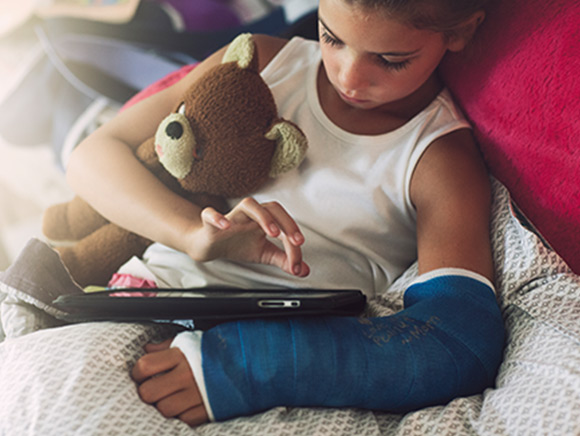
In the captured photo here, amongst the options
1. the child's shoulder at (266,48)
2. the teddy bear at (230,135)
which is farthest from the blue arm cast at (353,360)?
the child's shoulder at (266,48)

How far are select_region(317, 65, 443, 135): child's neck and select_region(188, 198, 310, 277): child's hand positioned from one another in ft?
0.70

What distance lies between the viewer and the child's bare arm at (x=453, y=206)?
70cm

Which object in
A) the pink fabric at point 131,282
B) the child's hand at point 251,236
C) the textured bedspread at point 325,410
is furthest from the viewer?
the pink fabric at point 131,282

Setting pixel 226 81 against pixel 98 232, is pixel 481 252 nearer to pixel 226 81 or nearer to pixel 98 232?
pixel 226 81

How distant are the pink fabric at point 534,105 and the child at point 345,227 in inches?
1.4

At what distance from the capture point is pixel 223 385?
0.58 m

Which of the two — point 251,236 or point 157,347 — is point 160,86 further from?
point 157,347

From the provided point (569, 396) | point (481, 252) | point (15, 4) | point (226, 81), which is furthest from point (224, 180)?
point (15, 4)

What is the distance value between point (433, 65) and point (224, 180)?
0.31m

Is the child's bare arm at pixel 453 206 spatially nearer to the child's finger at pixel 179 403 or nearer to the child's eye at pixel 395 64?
the child's eye at pixel 395 64

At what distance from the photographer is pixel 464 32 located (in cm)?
73

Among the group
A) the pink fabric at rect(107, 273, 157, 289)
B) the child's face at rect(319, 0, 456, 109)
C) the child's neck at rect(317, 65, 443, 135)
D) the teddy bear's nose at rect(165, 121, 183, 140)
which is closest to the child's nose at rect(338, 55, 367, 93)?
the child's face at rect(319, 0, 456, 109)

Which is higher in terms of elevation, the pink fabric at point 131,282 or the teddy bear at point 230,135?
the teddy bear at point 230,135

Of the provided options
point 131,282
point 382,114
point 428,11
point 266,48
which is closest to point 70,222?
point 131,282
